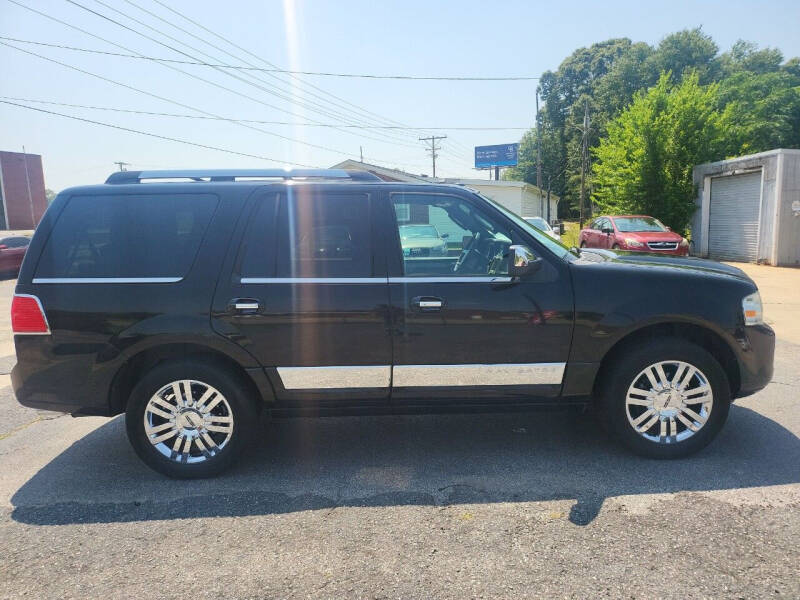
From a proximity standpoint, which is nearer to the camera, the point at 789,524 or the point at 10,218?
the point at 789,524

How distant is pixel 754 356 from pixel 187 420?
147 inches

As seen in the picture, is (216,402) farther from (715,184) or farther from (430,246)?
(715,184)

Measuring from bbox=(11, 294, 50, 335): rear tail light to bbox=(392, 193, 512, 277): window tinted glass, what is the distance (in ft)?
7.54

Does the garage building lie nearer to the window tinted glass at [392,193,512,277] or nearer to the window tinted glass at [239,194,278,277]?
the window tinted glass at [392,193,512,277]

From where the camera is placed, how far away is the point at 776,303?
10453 mm

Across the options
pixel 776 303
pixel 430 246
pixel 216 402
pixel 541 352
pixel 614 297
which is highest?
pixel 430 246

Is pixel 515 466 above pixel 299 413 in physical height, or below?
below

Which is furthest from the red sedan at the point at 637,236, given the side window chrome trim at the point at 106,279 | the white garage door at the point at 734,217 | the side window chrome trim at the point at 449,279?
the side window chrome trim at the point at 106,279

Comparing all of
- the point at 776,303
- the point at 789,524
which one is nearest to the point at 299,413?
the point at 789,524

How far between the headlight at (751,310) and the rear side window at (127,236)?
355 cm

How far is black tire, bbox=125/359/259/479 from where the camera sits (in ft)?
11.9

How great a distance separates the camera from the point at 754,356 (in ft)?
12.3

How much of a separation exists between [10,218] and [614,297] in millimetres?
70356

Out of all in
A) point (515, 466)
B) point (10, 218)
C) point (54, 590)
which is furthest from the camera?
point (10, 218)
